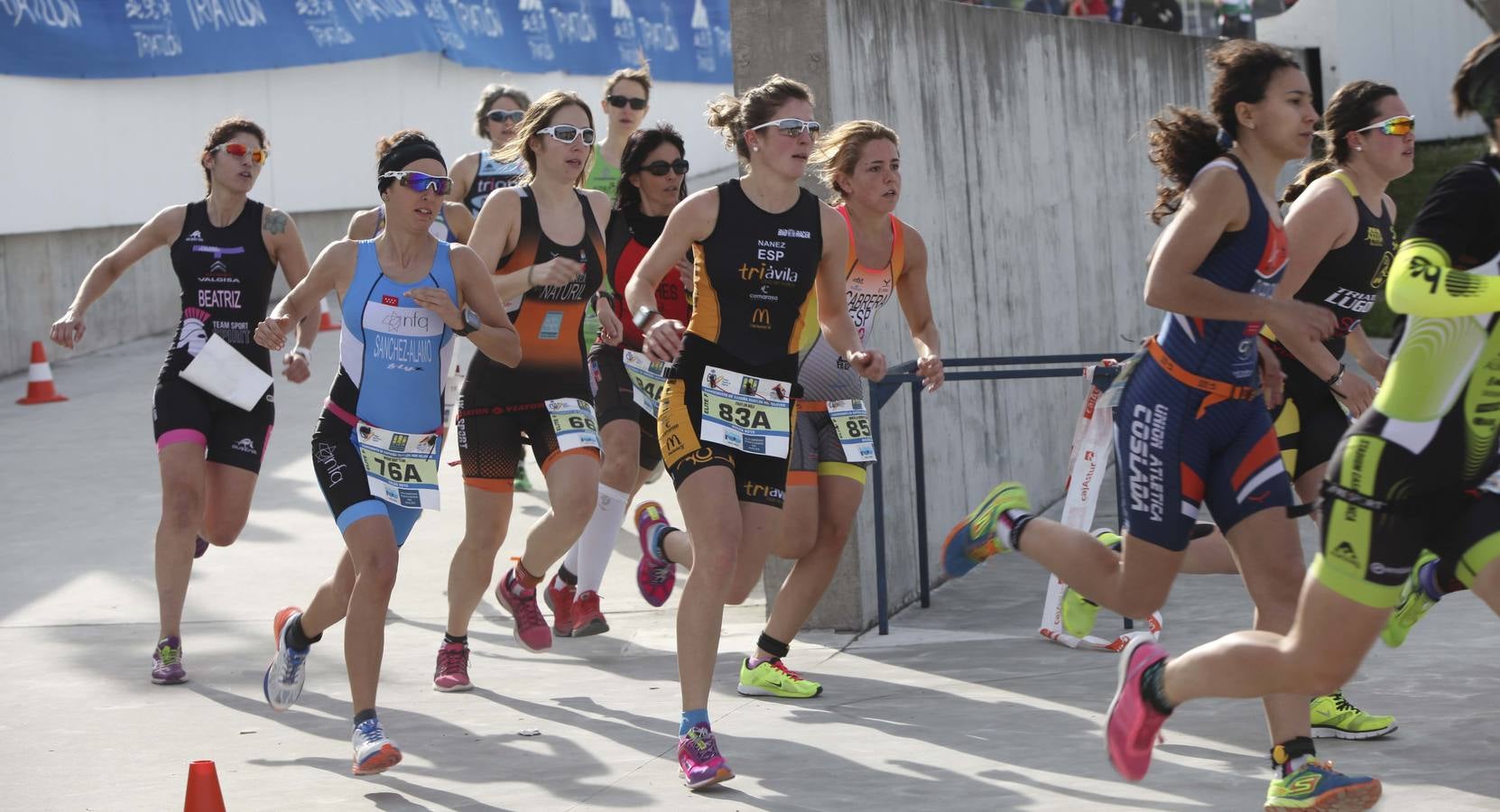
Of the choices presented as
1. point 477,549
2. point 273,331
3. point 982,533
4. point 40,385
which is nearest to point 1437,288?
point 982,533

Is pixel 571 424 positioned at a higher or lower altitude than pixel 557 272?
lower

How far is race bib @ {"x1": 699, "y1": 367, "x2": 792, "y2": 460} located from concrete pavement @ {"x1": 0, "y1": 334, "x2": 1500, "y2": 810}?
1011mm

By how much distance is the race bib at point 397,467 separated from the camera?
6098 mm

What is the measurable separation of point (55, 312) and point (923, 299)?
11859 millimetres

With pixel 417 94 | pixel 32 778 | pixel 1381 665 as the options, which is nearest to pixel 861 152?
pixel 1381 665

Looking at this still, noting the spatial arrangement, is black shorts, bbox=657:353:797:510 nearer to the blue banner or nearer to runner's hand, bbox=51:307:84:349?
runner's hand, bbox=51:307:84:349

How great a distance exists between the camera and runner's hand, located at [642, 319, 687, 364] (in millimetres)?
5547

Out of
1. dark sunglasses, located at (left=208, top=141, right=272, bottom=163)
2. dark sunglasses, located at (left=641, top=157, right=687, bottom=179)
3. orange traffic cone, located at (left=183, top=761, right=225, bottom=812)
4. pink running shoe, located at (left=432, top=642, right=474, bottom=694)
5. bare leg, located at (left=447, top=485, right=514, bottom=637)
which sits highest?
dark sunglasses, located at (left=208, top=141, right=272, bottom=163)

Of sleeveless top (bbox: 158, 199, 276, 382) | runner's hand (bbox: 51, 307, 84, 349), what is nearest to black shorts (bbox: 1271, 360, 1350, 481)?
sleeveless top (bbox: 158, 199, 276, 382)

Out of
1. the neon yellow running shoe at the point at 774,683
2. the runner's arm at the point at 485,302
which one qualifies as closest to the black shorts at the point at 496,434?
the runner's arm at the point at 485,302

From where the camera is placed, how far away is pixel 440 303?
240 inches

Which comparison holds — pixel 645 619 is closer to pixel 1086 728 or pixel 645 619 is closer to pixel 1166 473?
pixel 1086 728

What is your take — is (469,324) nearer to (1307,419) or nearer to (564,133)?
(564,133)

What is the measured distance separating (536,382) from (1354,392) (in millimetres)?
2998
